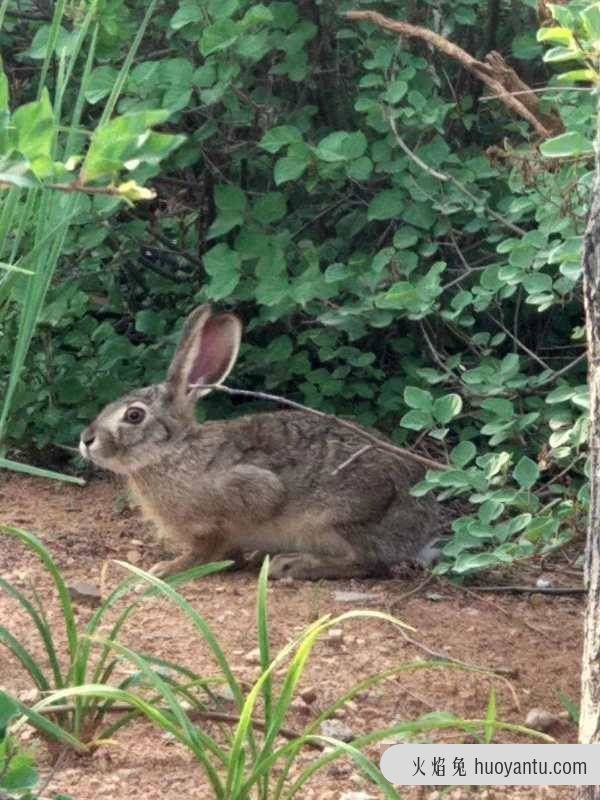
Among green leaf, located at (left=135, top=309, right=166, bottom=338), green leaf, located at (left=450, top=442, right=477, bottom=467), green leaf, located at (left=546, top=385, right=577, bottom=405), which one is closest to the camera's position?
green leaf, located at (left=546, top=385, right=577, bottom=405)

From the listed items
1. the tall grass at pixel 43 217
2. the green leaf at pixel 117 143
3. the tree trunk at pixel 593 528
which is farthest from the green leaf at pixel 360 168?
the green leaf at pixel 117 143

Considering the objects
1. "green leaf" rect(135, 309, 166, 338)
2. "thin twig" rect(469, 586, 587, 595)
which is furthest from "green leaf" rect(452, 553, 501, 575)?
"green leaf" rect(135, 309, 166, 338)

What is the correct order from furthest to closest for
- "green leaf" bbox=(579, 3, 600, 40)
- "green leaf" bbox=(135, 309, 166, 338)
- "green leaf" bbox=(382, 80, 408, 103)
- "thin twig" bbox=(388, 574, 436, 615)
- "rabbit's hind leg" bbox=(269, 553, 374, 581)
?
"green leaf" bbox=(135, 309, 166, 338) → "rabbit's hind leg" bbox=(269, 553, 374, 581) → "green leaf" bbox=(382, 80, 408, 103) → "thin twig" bbox=(388, 574, 436, 615) → "green leaf" bbox=(579, 3, 600, 40)

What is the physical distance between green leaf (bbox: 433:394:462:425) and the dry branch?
0.78 m

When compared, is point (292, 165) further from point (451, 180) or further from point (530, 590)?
point (530, 590)

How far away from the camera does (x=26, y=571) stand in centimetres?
475

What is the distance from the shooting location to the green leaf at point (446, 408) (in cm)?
448

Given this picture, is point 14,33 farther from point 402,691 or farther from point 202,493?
point 402,691

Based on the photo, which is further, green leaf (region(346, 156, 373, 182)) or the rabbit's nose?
the rabbit's nose

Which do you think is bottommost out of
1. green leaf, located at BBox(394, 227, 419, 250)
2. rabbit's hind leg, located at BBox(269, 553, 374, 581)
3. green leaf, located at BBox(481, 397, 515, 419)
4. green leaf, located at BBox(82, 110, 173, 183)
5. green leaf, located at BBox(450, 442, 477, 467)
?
rabbit's hind leg, located at BBox(269, 553, 374, 581)

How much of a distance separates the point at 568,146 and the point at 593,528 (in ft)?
3.97

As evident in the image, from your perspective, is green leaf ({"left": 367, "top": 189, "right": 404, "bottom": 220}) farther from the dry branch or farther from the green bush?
the dry branch

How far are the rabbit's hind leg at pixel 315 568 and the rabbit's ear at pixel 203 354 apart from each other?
65 centimetres

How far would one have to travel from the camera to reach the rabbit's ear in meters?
5.31
